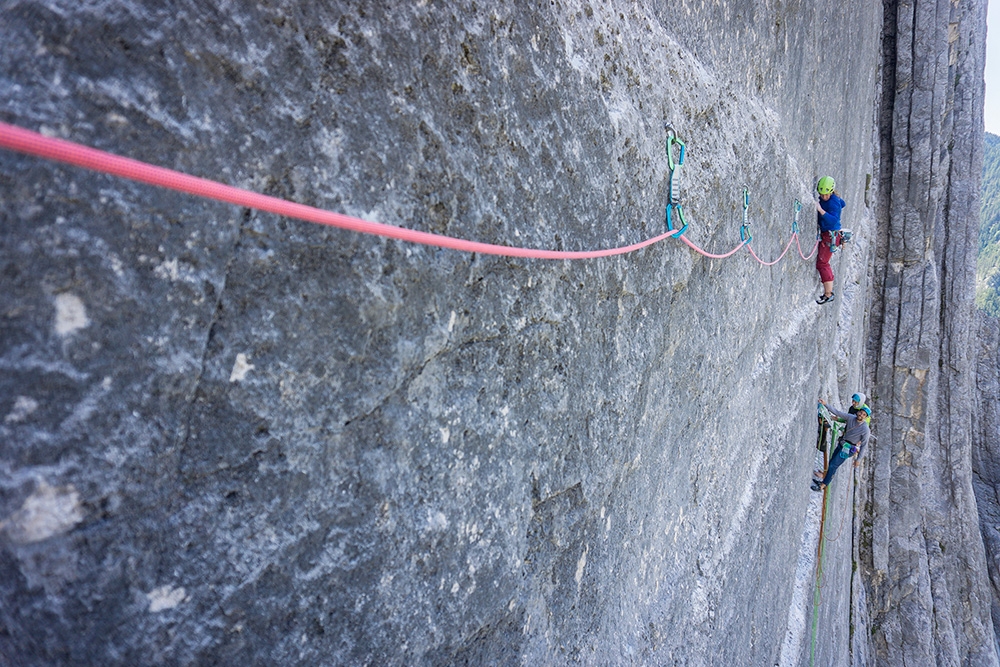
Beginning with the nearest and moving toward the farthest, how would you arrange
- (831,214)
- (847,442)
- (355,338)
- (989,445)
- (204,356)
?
1. (204,356)
2. (355,338)
3. (831,214)
4. (847,442)
5. (989,445)

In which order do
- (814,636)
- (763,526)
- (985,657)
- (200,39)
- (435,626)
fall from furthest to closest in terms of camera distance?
(985,657) < (814,636) < (763,526) < (435,626) < (200,39)

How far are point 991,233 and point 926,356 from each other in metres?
52.5

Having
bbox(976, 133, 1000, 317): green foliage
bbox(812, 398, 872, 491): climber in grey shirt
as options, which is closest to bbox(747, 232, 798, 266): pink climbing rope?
bbox(812, 398, 872, 491): climber in grey shirt

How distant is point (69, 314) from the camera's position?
1.62 feet

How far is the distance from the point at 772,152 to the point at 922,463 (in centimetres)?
738

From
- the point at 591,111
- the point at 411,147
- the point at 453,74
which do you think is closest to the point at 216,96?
the point at 411,147

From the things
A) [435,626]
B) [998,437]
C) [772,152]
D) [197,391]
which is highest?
[772,152]

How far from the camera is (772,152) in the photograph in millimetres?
2375

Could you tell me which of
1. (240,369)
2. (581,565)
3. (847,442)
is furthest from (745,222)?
(847,442)

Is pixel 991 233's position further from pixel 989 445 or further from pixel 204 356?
pixel 204 356

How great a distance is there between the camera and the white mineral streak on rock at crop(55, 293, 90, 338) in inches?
19.2

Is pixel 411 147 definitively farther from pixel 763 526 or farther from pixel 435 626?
pixel 763 526

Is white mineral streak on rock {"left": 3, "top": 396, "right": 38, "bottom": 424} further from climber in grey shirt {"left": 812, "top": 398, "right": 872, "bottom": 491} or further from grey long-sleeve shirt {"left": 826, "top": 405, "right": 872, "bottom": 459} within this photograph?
grey long-sleeve shirt {"left": 826, "top": 405, "right": 872, "bottom": 459}

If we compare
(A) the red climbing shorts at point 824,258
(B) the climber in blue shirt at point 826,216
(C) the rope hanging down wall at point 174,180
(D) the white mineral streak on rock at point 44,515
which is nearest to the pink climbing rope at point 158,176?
(C) the rope hanging down wall at point 174,180
